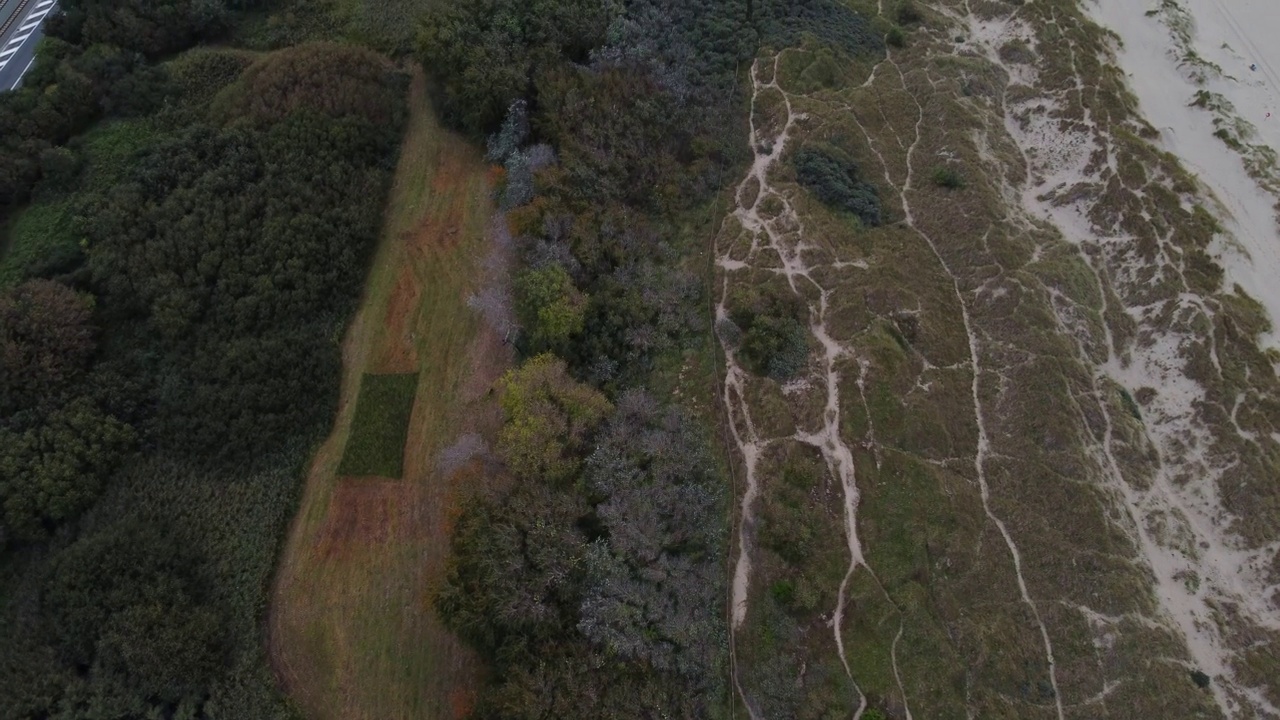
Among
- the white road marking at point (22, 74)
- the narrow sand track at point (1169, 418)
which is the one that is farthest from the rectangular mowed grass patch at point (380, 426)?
the narrow sand track at point (1169, 418)

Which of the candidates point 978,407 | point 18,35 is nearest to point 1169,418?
point 978,407

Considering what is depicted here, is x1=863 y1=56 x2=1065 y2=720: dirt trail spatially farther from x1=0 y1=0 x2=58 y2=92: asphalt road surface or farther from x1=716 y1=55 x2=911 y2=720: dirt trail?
x1=0 y1=0 x2=58 y2=92: asphalt road surface

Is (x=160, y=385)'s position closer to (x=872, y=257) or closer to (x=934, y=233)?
(x=872, y=257)

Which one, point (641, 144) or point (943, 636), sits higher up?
point (641, 144)

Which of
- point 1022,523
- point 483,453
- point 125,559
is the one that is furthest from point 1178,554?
point 125,559

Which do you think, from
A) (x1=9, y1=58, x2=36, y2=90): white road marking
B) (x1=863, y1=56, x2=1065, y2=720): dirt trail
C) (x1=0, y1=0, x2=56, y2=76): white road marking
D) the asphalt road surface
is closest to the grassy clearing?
(x1=863, y1=56, x2=1065, y2=720): dirt trail

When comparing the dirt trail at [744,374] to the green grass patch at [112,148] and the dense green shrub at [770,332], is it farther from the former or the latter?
the green grass patch at [112,148]

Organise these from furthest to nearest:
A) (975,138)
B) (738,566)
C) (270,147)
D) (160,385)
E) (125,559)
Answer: (975,138), (270,147), (160,385), (738,566), (125,559)

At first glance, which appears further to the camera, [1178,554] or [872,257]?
[872,257]
